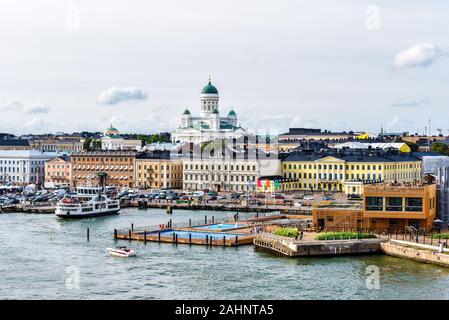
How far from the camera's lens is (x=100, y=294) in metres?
25.1

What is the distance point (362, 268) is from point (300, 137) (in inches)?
3449

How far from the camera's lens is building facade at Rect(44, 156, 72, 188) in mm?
78000

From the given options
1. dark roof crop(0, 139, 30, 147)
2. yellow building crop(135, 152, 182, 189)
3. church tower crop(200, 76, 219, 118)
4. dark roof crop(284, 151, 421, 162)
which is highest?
church tower crop(200, 76, 219, 118)

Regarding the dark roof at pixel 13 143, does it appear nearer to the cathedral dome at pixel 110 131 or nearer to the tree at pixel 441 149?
the cathedral dome at pixel 110 131

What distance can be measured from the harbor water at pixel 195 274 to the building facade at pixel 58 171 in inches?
1621

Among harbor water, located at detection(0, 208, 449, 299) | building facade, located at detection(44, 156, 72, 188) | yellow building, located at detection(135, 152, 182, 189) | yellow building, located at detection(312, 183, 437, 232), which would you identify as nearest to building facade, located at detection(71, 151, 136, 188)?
yellow building, located at detection(135, 152, 182, 189)

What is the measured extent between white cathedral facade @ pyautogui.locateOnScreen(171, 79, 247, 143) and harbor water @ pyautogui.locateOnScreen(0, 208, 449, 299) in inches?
2515

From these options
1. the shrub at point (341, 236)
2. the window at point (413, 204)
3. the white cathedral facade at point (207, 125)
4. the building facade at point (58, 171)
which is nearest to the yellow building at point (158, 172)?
the building facade at point (58, 171)

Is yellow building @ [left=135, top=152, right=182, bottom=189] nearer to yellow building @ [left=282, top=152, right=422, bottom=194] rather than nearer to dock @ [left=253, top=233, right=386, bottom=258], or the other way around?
yellow building @ [left=282, top=152, right=422, bottom=194]

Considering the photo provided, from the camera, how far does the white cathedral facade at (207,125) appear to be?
330 feet

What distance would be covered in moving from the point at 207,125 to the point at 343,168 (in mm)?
41168

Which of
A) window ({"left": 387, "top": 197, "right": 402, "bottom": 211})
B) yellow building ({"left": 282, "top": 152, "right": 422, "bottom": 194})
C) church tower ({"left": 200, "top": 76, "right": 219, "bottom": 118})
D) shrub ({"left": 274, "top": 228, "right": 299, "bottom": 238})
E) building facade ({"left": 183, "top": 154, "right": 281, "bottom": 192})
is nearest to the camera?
shrub ({"left": 274, "top": 228, "right": 299, "bottom": 238})

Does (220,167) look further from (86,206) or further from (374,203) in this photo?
(374,203)
